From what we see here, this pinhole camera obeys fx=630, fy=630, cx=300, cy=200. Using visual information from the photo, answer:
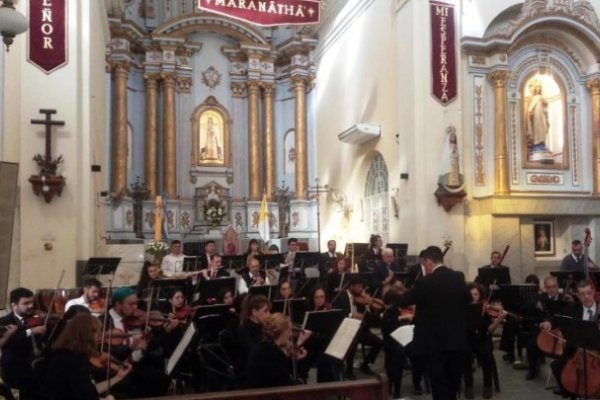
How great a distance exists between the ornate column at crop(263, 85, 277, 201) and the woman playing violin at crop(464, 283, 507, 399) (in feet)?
45.1

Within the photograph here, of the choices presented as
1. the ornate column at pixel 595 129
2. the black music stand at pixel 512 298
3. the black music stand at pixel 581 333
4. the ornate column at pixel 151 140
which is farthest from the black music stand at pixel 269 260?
the ornate column at pixel 151 140

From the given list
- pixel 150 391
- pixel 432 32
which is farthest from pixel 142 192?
pixel 150 391

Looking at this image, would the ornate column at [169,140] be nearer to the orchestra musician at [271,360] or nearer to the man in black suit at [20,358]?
the man in black suit at [20,358]

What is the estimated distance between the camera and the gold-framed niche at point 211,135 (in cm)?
2095

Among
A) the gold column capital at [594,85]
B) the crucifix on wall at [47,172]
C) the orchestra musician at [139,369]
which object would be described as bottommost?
the orchestra musician at [139,369]

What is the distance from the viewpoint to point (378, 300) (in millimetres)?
8703

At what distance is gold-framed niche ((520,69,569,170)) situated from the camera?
14.4 metres

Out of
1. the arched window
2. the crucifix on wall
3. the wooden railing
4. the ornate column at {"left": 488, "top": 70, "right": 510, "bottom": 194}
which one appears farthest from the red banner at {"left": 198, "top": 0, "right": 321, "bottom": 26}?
the wooden railing

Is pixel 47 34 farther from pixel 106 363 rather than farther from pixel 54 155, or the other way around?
pixel 106 363

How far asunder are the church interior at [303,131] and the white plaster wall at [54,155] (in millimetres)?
26

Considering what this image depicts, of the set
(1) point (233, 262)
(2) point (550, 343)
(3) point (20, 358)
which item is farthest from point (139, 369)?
(1) point (233, 262)

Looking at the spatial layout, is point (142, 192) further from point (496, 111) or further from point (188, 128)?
point (496, 111)

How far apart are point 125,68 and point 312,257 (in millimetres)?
10674

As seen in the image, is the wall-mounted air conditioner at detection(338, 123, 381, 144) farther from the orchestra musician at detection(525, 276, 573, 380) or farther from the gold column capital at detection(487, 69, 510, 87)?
the orchestra musician at detection(525, 276, 573, 380)
